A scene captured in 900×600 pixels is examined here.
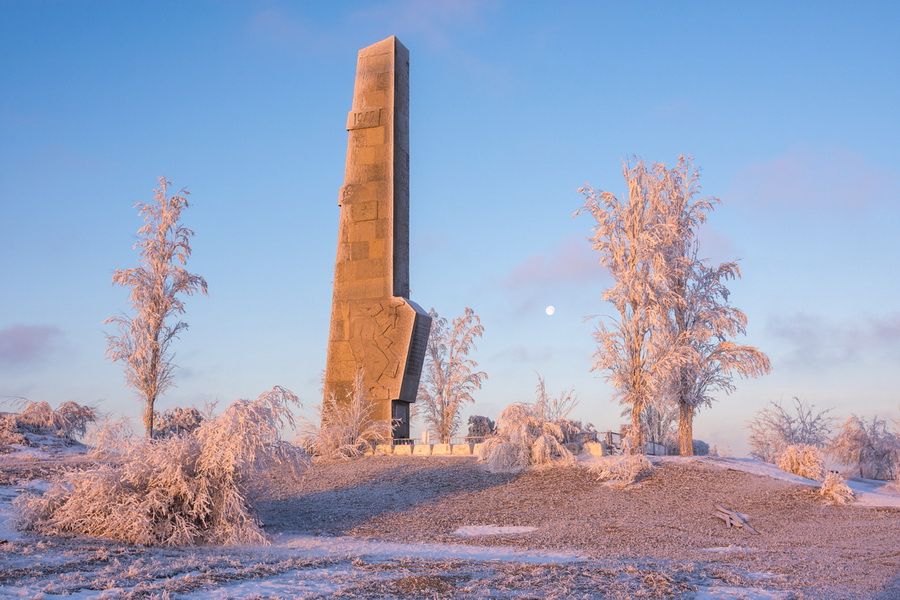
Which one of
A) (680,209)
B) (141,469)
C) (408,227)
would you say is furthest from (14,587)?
(680,209)

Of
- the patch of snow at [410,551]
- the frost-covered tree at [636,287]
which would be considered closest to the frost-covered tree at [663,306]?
the frost-covered tree at [636,287]

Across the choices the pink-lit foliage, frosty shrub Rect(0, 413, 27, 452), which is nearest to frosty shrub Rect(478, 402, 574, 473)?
the pink-lit foliage

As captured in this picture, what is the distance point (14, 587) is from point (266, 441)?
3.86 m

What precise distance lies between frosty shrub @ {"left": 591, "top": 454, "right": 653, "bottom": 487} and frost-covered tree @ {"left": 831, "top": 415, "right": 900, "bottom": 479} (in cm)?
1233

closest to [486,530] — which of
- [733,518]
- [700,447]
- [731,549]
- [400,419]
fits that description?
[731,549]

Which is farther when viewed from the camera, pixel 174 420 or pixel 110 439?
pixel 174 420

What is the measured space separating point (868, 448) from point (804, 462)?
938 centimetres

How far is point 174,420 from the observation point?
68.3 ft

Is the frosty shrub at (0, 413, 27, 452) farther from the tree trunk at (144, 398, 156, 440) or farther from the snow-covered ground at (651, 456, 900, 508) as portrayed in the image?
the snow-covered ground at (651, 456, 900, 508)

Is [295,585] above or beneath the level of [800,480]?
beneath

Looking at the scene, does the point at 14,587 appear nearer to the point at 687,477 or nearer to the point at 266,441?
the point at 266,441

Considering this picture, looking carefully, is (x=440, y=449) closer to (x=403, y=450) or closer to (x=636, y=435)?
(x=403, y=450)

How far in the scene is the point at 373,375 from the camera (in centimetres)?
1852

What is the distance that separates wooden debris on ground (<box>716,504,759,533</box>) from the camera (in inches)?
433
